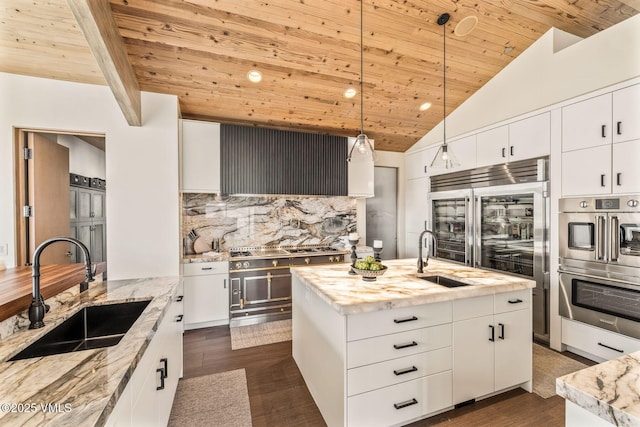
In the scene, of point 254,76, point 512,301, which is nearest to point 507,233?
point 512,301

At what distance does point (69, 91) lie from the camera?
2643 millimetres

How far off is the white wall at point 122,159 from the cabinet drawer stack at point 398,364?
224 centimetres

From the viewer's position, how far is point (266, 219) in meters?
4.32

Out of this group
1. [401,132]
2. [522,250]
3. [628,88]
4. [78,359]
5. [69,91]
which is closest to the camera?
[78,359]

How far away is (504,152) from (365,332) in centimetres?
295

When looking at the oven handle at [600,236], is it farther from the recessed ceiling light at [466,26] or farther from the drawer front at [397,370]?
the recessed ceiling light at [466,26]

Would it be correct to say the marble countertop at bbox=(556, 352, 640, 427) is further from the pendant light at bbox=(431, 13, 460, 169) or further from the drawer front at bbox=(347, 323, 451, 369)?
the pendant light at bbox=(431, 13, 460, 169)

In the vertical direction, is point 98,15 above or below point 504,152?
above

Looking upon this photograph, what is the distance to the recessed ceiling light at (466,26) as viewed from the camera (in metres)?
2.62

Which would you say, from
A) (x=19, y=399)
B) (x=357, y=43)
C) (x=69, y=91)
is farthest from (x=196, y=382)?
(x=357, y=43)

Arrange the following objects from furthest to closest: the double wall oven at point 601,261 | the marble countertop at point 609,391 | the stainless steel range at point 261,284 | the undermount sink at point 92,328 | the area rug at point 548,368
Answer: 1. the stainless steel range at point 261,284
2. the double wall oven at point 601,261
3. the area rug at point 548,368
4. the undermount sink at point 92,328
5. the marble countertop at point 609,391

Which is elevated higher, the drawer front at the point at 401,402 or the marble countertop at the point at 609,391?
the marble countertop at the point at 609,391

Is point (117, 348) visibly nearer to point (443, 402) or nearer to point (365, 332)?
point (365, 332)

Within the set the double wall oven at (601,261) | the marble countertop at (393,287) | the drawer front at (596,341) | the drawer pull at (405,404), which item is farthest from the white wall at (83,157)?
the drawer front at (596,341)
